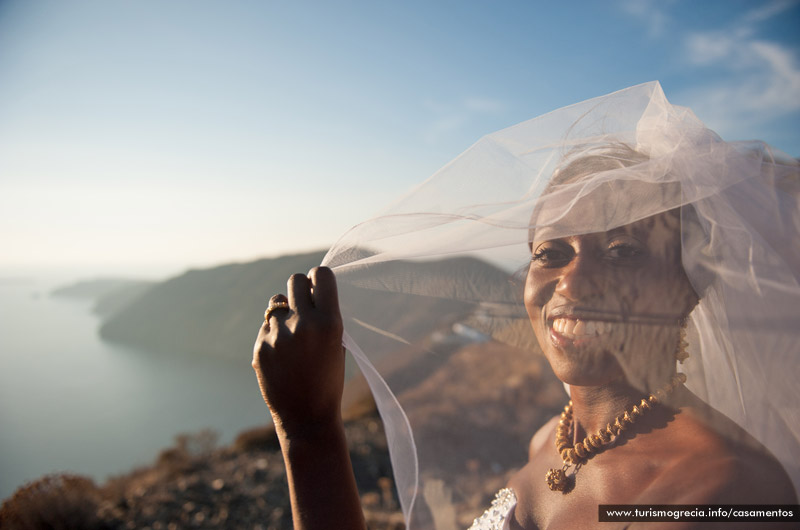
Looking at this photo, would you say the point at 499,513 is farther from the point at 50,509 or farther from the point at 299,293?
the point at 50,509

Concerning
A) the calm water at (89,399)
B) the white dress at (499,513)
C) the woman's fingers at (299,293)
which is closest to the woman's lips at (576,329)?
the white dress at (499,513)

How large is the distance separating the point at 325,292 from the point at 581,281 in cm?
69

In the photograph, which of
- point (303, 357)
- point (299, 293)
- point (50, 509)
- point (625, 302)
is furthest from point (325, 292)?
point (50, 509)

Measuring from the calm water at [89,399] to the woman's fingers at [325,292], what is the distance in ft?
27.1

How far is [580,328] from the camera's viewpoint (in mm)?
1109

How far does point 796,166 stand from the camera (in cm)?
124

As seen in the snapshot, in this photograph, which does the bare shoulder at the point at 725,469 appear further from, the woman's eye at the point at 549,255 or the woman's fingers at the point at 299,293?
the woman's fingers at the point at 299,293

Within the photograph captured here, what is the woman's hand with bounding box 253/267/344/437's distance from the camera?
1.01 m

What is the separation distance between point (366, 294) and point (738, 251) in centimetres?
117

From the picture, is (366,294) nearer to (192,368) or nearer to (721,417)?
(721,417)

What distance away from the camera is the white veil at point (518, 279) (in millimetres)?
1094

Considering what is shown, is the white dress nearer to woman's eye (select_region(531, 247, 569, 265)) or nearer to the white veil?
the white veil

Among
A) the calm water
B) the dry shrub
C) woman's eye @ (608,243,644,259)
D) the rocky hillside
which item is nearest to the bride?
woman's eye @ (608,243,644,259)

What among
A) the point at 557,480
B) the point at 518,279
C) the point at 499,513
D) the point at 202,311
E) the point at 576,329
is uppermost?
the point at 518,279
